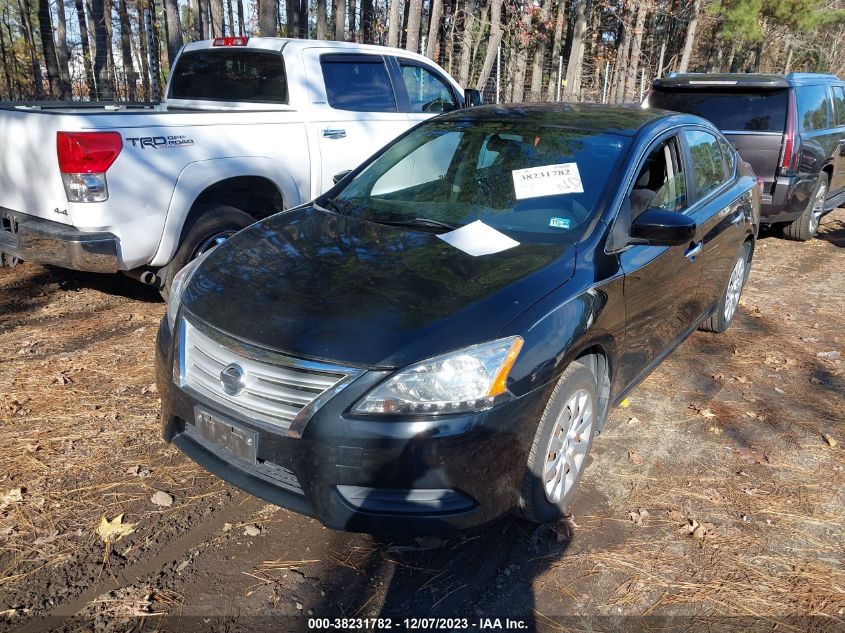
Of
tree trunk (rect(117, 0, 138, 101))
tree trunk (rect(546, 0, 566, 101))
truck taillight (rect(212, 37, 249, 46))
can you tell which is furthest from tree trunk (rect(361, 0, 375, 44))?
truck taillight (rect(212, 37, 249, 46))

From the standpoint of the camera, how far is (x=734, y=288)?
561 cm

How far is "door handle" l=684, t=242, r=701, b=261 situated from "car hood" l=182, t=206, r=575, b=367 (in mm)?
1277

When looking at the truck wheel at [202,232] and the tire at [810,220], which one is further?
A: the tire at [810,220]

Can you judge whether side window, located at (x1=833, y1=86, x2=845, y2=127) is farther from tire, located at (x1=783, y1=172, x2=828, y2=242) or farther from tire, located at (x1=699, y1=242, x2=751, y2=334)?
tire, located at (x1=699, y1=242, x2=751, y2=334)

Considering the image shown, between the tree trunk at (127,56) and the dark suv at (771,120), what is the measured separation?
40.3ft

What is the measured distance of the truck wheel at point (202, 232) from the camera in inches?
195

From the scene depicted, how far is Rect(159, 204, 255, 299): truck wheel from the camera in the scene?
496cm

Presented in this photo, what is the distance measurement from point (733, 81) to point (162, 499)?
7.39 meters

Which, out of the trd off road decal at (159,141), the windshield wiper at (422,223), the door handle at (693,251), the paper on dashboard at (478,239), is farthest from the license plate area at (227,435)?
the door handle at (693,251)

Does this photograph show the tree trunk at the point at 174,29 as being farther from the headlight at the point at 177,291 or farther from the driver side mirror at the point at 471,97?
the headlight at the point at 177,291

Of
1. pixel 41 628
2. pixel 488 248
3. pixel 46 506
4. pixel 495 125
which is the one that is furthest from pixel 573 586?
pixel 495 125

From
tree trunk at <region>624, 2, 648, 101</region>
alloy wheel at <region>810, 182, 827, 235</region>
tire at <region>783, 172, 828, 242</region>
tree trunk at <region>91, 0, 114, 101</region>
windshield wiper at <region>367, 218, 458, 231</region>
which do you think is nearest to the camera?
windshield wiper at <region>367, 218, 458, 231</region>

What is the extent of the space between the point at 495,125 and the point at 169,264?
2.52 metres

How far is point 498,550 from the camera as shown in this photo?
2.97 meters
